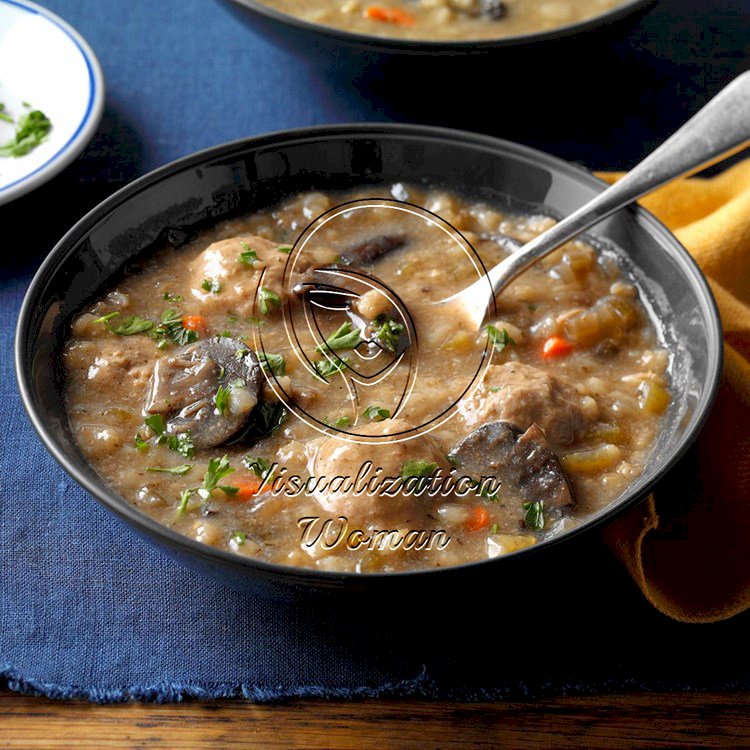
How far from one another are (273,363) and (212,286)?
0.50 m

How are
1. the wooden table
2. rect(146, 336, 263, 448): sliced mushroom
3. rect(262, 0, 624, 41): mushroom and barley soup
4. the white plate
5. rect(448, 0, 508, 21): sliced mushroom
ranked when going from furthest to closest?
rect(448, 0, 508, 21): sliced mushroom, rect(262, 0, 624, 41): mushroom and barley soup, the white plate, rect(146, 336, 263, 448): sliced mushroom, the wooden table

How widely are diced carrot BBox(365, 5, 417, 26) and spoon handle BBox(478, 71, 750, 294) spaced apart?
6.27ft

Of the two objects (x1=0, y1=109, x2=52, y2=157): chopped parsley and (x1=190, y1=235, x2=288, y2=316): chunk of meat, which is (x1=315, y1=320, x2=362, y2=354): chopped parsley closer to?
(x1=190, y1=235, x2=288, y2=316): chunk of meat

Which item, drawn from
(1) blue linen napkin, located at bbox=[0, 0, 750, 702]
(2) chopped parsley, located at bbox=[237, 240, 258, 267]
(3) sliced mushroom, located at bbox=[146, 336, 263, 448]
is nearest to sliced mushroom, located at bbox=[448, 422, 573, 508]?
(1) blue linen napkin, located at bbox=[0, 0, 750, 702]

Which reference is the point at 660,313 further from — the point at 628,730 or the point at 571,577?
the point at 628,730

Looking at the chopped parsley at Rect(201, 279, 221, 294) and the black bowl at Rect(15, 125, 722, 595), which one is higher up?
the black bowl at Rect(15, 125, 722, 595)

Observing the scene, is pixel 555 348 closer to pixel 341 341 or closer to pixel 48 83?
pixel 341 341

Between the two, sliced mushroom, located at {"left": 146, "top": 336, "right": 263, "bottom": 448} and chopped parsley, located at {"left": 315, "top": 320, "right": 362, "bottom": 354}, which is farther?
chopped parsley, located at {"left": 315, "top": 320, "right": 362, "bottom": 354}

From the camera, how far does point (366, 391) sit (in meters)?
3.85

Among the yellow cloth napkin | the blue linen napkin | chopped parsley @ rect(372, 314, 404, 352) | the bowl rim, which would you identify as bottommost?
the blue linen napkin

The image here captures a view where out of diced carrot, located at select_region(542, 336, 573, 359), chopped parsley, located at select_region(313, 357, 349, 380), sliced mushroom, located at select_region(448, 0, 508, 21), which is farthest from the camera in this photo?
sliced mushroom, located at select_region(448, 0, 508, 21)

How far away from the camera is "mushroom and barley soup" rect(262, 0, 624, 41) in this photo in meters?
5.60

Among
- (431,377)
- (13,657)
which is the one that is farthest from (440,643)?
(13,657)

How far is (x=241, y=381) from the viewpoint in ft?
12.3
